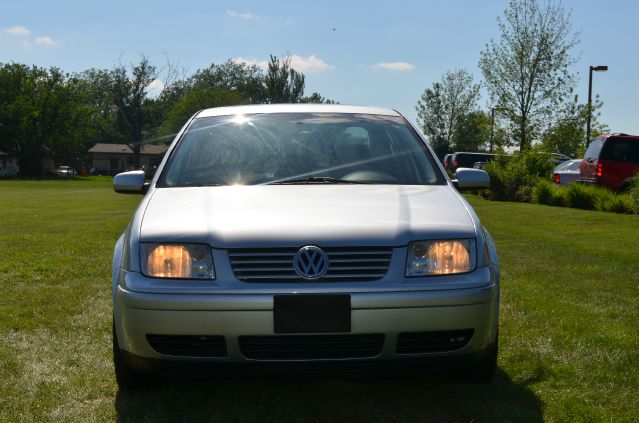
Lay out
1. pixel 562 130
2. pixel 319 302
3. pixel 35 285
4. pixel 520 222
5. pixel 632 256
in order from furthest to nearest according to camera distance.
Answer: pixel 562 130 → pixel 520 222 → pixel 632 256 → pixel 35 285 → pixel 319 302

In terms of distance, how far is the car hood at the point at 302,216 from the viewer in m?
3.35

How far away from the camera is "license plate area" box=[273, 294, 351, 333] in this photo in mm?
3229

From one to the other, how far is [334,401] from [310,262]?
908 millimetres

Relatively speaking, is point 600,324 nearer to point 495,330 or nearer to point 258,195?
point 495,330

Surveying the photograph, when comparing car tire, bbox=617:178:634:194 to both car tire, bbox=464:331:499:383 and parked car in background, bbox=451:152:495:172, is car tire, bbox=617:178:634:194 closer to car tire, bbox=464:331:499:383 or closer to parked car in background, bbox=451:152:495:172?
car tire, bbox=464:331:499:383

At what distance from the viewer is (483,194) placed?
82.3 ft

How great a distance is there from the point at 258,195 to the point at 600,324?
3011mm

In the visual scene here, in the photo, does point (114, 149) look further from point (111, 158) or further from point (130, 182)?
point (130, 182)

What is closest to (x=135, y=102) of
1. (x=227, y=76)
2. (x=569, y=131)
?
(x=227, y=76)

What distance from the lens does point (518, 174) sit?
23.6 metres

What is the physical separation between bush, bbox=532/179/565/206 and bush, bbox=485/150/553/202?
883 mm

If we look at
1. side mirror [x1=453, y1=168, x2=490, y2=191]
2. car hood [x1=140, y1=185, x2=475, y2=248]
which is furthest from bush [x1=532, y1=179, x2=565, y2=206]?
car hood [x1=140, y1=185, x2=475, y2=248]

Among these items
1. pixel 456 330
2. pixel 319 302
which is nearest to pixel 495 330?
pixel 456 330

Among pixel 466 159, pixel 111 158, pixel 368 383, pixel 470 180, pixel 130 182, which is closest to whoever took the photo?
pixel 368 383
